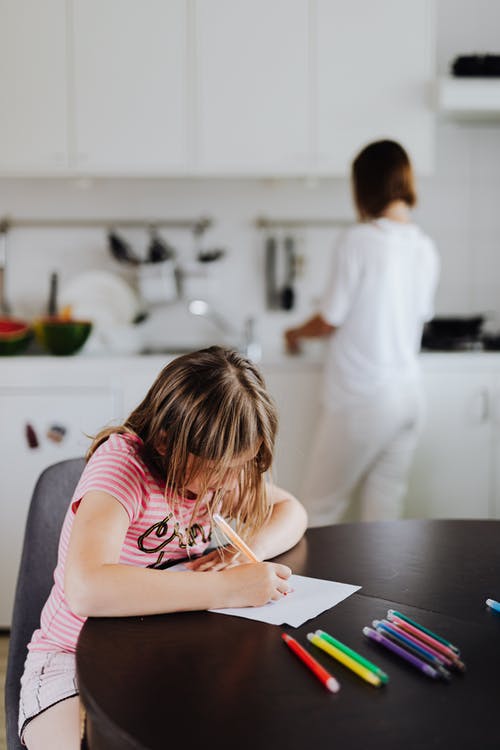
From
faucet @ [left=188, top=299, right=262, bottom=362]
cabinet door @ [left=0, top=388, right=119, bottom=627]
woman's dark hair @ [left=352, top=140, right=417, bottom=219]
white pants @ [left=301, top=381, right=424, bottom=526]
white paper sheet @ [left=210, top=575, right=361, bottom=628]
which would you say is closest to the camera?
white paper sheet @ [left=210, top=575, right=361, bottom=628]

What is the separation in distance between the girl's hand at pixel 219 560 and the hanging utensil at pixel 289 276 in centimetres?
214

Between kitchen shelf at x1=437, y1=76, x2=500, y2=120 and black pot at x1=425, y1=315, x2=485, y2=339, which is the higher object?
kitchen shelf at x1=437, y1=76, x2=500, y2=120

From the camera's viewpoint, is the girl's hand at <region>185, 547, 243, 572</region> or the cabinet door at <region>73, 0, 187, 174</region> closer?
the girl's hand at <region>185, 547, 243, 572</region>

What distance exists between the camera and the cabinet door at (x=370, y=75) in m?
2.94

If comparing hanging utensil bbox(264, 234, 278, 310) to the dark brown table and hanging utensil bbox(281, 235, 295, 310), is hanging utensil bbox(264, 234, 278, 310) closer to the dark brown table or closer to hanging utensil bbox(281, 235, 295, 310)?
hanging utensil bbox(281, 235, 295, 310)

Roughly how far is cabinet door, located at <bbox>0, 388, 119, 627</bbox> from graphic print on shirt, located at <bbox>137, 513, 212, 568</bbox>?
1.47 meters

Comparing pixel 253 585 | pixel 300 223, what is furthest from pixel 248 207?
pixel 253 585

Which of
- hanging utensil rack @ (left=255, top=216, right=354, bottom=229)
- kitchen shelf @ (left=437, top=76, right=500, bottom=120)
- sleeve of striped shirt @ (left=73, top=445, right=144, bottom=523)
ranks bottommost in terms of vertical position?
sleeve of striped shirt @ (left=73, top=445, right=144, bottom=523)

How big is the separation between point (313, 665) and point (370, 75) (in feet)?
8.33

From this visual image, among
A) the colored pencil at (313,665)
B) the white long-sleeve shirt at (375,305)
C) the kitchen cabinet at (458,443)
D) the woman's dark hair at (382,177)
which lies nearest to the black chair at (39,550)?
the colored pencil at (313,665)

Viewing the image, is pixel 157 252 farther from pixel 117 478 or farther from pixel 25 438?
pixel 117 478

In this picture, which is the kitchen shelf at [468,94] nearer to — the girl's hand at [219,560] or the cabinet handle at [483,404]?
the cabinet handle at [483,404]

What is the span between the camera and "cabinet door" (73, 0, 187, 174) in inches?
115

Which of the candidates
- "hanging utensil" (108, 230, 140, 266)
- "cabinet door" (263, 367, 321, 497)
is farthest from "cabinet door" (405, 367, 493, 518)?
"hanging utensil" (108, 230, 140, 266)
